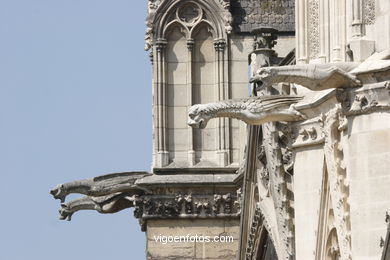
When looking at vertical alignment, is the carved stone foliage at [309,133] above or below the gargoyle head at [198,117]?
below

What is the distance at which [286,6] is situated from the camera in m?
61.0

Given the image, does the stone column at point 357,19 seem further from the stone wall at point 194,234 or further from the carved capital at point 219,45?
the carved capital at point 219,45

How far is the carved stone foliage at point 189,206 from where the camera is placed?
2351 inches

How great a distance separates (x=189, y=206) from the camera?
59969 millimetres

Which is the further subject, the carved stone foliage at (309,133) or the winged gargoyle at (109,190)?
the winged gargoyle at (109,190)

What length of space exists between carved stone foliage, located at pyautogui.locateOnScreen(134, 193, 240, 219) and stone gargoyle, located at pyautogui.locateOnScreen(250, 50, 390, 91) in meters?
15.1

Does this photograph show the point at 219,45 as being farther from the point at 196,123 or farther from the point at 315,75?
the point at 315,75

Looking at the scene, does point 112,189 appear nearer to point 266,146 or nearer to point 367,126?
point 266,146

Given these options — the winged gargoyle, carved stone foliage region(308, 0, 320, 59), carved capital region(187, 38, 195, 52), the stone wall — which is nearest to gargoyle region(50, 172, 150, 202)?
the winged gargoyle

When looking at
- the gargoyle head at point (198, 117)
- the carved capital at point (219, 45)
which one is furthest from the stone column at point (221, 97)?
the gargoyle head at point (198, 117)

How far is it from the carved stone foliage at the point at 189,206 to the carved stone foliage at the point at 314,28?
12.2m

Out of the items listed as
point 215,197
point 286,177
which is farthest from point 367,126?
point 215,197

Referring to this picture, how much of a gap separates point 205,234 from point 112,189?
2.07 metres

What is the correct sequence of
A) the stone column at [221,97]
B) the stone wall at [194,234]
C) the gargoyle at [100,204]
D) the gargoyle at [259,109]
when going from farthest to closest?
1. the gargoyle at [100,204]
2. the stone wall at [194,234]
3. the stone column at [221,97]
4. the gargoyle at [259,109]
